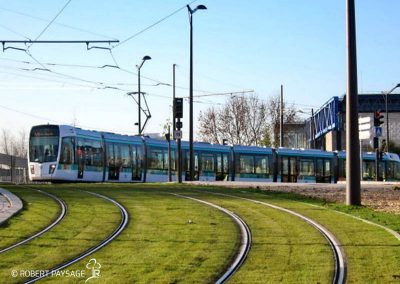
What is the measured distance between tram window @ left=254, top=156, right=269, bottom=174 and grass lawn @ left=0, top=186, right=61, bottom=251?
26293 mm

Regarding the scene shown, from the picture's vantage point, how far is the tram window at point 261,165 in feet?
144

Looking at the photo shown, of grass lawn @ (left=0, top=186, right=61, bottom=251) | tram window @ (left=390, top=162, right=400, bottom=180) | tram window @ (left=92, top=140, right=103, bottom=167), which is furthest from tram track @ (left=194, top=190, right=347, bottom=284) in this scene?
tram window @ (left=390, top=162, right=400, bottom=180)

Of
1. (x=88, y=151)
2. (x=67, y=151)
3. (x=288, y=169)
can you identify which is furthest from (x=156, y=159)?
(x=288, y=169)

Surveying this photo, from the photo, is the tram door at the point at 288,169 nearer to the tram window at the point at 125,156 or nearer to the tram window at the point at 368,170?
the tram window at the point at 368,170

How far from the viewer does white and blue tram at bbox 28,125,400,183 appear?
3309 centimetres

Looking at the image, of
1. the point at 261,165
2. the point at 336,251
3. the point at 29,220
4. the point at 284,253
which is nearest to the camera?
the point at 284,253

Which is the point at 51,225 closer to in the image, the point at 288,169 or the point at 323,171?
the point at 288,169

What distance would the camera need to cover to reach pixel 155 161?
129 ft

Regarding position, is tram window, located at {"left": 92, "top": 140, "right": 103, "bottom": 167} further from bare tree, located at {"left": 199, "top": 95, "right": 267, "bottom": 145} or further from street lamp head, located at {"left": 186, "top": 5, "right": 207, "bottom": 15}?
bare tree, located at {"left": 199, "top": 95, "right": 267, "bottom": 145}

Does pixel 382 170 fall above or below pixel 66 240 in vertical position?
above

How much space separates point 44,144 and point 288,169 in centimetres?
1914

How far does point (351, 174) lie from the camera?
60.4 ft

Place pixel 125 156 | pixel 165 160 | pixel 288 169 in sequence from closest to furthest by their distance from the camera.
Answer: pixel 125 156
pixel 165 160
pixel 288 169

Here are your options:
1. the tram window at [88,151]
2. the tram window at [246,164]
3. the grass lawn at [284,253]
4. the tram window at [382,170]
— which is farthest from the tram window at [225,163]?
the grass lawn at [284,253]
